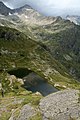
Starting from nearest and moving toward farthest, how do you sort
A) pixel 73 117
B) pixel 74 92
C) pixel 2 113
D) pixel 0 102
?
1. pixel 73 117
2. pixel 74 92
3. pixel 2 113
4. pixel 0 102

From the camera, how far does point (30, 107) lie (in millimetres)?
40625

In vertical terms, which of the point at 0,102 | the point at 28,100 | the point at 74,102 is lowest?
the point at 0,102

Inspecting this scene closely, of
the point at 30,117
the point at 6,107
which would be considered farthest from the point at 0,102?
the point at 30,117

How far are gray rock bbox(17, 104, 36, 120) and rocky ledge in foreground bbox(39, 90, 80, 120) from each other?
1.38 m

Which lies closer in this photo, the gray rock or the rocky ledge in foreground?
the rocky ledge in foreground

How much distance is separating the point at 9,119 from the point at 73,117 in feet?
33.8

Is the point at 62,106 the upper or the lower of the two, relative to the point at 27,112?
upper

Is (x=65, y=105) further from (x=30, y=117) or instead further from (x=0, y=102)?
(x=0, y=102)

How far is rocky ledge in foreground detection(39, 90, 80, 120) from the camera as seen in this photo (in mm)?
36375

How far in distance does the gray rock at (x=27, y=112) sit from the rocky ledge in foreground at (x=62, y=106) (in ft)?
4.52

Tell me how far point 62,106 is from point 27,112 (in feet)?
17.2

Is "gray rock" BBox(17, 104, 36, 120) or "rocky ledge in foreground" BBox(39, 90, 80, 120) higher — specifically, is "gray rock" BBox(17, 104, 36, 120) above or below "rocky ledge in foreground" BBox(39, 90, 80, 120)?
below

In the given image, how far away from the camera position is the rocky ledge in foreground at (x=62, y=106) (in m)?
36.4

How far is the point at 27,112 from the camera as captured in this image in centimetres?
3969
